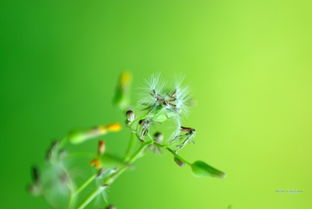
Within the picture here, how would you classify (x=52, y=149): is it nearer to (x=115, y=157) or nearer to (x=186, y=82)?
(x=115, y=157)

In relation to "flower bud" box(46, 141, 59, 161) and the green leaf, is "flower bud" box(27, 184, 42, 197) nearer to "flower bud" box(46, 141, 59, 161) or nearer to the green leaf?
"flower bud" box(46, 141, 59, 161)

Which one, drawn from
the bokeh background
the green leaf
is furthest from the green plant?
the bokeh background

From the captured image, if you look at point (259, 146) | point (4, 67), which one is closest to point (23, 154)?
point (4, 67)

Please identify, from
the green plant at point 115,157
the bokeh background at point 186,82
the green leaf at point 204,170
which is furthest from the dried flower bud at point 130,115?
the bokeh background at point 186,82

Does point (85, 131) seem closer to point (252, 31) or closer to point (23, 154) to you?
point (23, 154)

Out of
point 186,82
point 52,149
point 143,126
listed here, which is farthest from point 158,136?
point 186,82

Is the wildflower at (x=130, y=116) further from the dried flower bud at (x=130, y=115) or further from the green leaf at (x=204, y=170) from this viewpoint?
the green leaf at (x=204, y=170)
